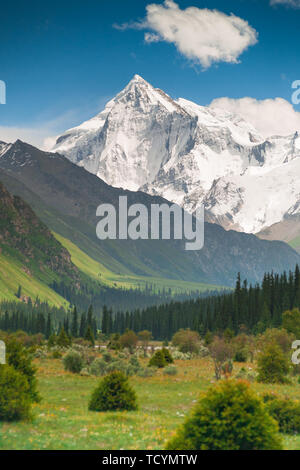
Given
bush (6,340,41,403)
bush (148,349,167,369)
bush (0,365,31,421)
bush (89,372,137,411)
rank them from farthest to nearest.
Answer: bush (148,349,167,369) < bush (6,340,41,403) < bush (89,372,137,411) < bush (0,365,31,421)

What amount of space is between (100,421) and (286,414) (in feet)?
35.5

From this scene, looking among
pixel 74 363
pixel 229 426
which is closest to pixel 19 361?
pixel 229 426

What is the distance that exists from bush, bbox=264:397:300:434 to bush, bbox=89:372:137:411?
405 inches

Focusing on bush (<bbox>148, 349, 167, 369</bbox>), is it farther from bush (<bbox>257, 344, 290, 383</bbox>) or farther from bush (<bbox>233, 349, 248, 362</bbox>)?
bush (<bbox>257, 344, 290, 383</bbox>)

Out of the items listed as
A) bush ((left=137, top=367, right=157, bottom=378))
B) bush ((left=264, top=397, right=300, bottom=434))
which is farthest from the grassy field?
bush ((left=137, top=367, right=157, bottom=378))

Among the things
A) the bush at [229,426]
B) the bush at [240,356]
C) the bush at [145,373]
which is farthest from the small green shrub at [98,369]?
the bush at [229,426]

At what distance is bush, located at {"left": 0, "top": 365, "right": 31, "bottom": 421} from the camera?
1150 inches

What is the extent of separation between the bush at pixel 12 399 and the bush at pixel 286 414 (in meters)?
13.9

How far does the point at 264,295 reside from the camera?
16000cm

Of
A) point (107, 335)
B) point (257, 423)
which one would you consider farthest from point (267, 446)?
point (107, 335)

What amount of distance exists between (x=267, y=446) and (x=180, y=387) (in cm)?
3467

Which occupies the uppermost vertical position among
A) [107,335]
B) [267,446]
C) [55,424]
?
[267,446]

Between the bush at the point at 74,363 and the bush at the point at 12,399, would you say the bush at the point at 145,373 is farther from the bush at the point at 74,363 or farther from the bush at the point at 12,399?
the bush at the point at 12,399
